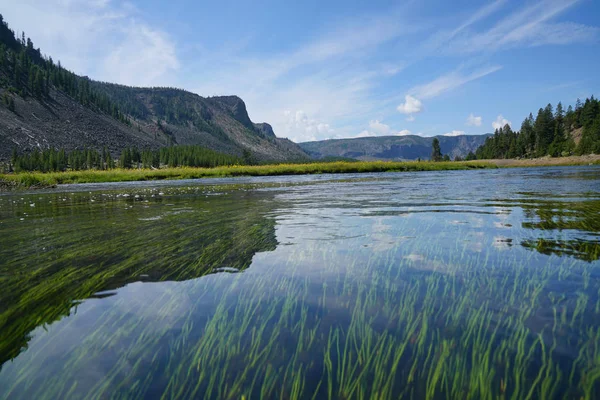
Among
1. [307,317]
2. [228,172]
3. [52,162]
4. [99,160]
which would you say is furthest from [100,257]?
[99,160]

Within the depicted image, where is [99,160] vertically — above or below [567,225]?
above

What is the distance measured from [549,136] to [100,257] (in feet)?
538

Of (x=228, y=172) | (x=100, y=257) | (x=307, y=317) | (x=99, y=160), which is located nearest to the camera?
(x=307, y=317)

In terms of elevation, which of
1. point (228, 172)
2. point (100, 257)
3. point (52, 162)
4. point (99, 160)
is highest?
point (99, 160)

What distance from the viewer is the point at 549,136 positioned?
443 feet

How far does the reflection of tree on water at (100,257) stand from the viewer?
4869 millimetres

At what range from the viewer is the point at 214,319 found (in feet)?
14.4

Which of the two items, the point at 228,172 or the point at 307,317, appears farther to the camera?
the point at 228,172

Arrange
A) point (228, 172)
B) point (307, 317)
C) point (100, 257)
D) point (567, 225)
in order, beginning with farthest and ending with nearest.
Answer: point (228, 172), point (567, 225), point (100, 257), point (307, 317)

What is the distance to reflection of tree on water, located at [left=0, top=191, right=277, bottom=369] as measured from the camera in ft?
16.0

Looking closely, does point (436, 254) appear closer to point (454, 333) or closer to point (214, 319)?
point (454, 333)

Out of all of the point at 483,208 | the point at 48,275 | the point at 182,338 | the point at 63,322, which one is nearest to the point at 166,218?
the point at 48,275

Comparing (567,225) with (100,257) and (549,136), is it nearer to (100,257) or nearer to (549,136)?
(100,257)

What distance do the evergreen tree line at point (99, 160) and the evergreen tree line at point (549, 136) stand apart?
407 feet
